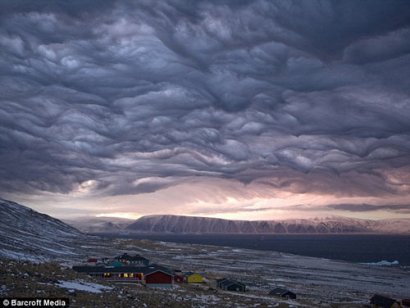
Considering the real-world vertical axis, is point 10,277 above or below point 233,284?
above

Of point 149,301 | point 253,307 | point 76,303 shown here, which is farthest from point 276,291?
point 76,303

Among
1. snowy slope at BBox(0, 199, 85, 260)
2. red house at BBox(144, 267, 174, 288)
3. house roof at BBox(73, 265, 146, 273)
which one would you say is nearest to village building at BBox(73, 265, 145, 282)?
house roof at BBox(73, 265, 146, 273)

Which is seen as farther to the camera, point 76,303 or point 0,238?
point 0,238

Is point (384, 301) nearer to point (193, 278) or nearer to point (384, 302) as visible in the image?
point (384, 302)

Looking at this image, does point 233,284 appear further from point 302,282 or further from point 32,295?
point 32,295

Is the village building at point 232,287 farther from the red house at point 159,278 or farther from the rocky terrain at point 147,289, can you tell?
the red house at point 159,278

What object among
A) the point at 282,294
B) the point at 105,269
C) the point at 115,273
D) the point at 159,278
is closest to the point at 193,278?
the point at 159,278

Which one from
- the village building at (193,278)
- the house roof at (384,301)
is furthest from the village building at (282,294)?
the village building at (193,278)

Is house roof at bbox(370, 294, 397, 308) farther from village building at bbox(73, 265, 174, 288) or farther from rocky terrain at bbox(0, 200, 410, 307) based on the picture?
village building at bbox(73, 265, 174, 288)

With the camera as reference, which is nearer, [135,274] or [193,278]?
[135,274]
